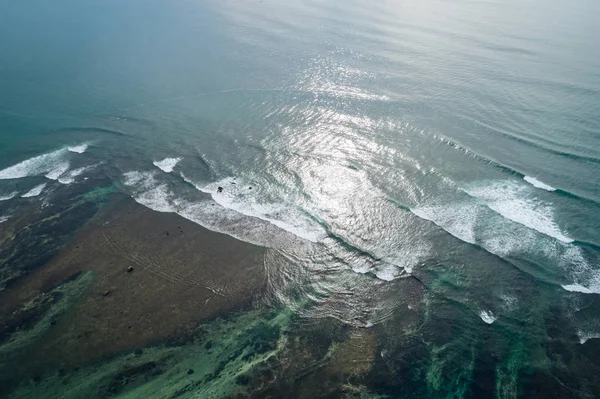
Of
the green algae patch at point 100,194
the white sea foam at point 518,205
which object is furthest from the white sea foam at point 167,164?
the white sea foam at point 518,205

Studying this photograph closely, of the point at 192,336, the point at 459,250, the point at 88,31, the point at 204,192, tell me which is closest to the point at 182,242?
the point at 204,192

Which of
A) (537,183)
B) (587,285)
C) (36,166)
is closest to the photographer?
(587,285)

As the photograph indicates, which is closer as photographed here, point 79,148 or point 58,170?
point 58,170

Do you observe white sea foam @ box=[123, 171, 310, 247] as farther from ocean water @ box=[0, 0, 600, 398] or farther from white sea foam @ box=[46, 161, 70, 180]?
white sea foam @ box=[46, 161, 70, 180]

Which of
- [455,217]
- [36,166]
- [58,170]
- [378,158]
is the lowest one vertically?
[455,217]

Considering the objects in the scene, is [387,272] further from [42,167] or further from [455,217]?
[42,167]

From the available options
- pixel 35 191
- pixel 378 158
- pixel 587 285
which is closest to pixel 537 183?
pixel 587 285

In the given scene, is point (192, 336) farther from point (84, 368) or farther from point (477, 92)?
point (477, 92)
